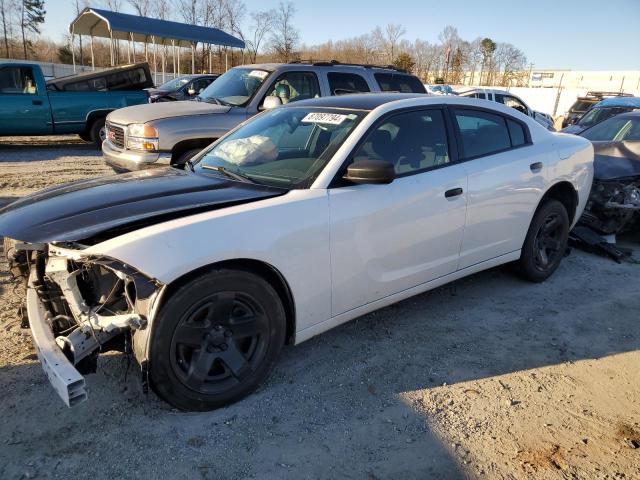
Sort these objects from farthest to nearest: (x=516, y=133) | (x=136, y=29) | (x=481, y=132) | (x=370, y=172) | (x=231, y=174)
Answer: (x=136, y=29) < (x=516, y=133) < (x=481, y=132) < (x=231, y=174) < (x=370, y=172)

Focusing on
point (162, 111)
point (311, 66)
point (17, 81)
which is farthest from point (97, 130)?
point (311, 66)

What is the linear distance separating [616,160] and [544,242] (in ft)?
7.17

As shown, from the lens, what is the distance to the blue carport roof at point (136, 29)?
69.1 feet

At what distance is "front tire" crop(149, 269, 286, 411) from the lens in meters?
2.51

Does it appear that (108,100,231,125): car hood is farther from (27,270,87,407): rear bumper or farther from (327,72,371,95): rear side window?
(27,270,87,407): rear bumper

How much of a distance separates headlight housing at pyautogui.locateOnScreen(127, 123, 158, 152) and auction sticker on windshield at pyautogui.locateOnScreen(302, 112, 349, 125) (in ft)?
10.7

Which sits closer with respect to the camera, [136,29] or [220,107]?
[220,107]

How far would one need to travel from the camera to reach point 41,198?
3152 millimetres

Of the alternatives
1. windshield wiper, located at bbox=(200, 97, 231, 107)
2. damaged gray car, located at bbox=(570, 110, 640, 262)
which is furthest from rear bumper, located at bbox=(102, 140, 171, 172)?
damaged gray car, located at bbox=(570, 110, 640, 262)

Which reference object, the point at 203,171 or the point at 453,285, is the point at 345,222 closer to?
the point at 203,171

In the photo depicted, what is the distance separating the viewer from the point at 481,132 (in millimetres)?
4137

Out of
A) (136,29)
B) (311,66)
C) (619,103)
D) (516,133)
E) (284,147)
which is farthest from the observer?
A: (136,29)

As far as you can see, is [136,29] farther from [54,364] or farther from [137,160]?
[54,364]

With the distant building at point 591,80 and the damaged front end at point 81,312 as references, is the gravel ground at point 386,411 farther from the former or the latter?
the distant building at point 591,80
